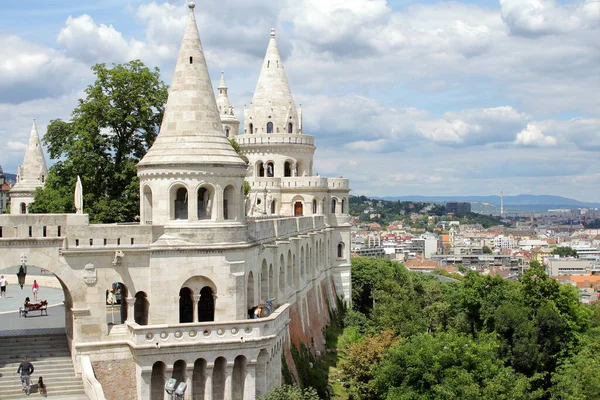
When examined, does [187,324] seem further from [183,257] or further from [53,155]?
[53,155]

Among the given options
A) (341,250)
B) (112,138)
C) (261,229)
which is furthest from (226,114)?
(261,229)

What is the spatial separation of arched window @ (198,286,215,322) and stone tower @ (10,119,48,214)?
43.3 meters

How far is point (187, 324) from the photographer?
1184 inches

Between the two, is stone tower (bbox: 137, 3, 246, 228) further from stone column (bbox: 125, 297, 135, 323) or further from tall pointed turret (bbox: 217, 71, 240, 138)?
tall pointed turret (bbox: 217, 71, 240, 138)

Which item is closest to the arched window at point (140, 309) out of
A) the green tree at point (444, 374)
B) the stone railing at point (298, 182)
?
the green tree at point (444, 374)

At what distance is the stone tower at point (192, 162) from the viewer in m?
32.4

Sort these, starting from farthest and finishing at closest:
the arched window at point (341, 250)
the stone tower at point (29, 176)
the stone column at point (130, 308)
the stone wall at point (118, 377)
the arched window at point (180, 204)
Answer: the stone tower at point (29, 176) → the arched window at point (341, 250) → the arched window at point (180, 204) → the stone column at point (130, 308) → the stone wall at point (118, 377)

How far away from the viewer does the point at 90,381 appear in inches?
1153

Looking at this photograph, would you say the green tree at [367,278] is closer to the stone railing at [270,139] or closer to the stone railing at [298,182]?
the stone railing at [298,182]

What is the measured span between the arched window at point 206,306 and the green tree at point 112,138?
45.0ft

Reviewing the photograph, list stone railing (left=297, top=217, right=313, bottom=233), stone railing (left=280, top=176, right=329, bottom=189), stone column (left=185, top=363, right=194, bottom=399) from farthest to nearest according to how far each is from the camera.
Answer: stone railing (left=280, top=176, right=329, bottom=189) → stone railing (left=297, top=217, right=313, bottom=233) → stone column (left=185, top=363, right=194, bottom=399)

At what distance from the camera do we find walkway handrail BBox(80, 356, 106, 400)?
28448 millimetres

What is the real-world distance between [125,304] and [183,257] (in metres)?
3.29

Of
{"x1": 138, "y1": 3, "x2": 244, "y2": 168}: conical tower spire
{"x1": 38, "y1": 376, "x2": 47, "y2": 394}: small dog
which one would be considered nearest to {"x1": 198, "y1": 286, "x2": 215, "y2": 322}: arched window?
{"x1": 138, "y1": 3, "x2": 244, "y2": 168}: conical tower spire
